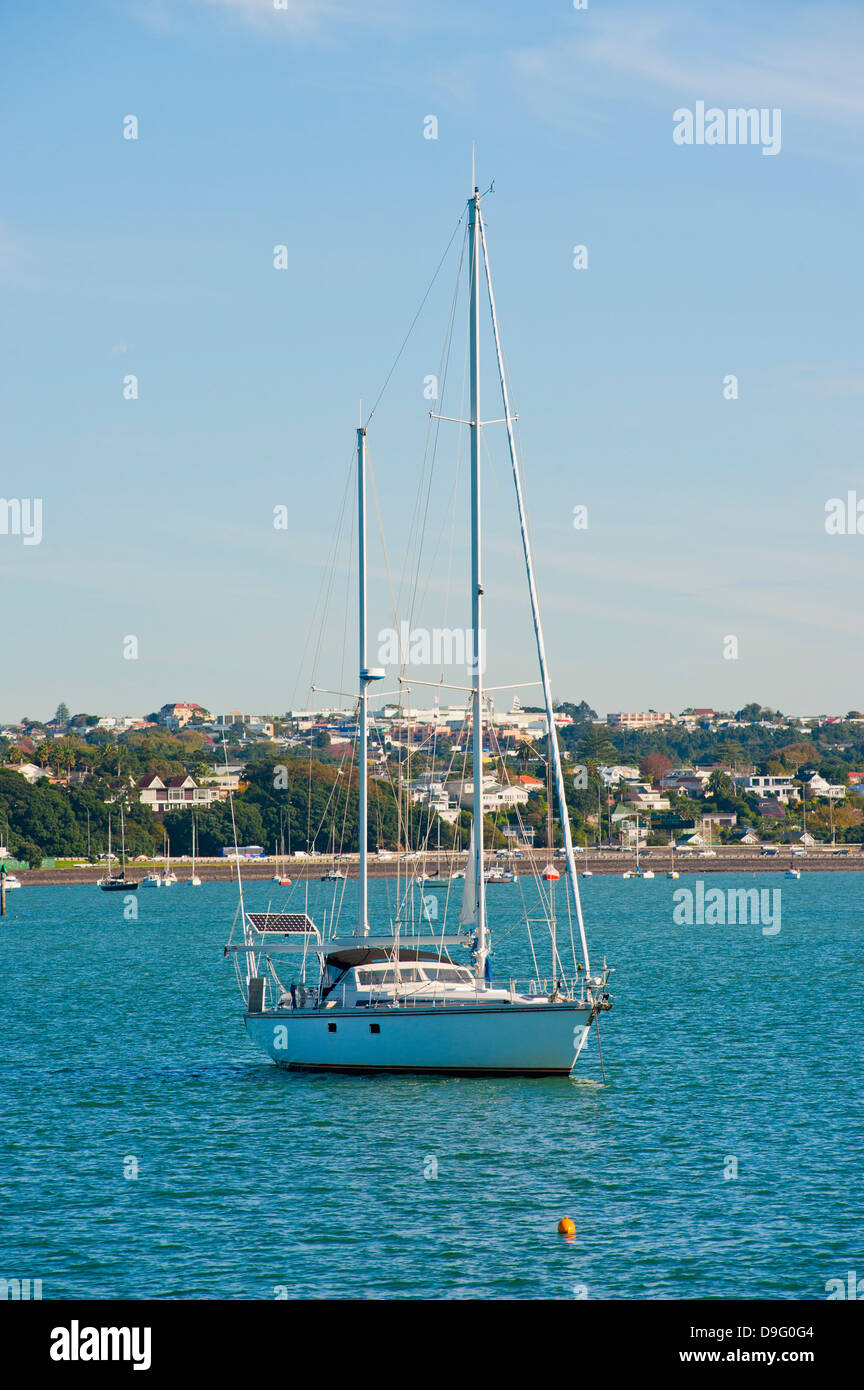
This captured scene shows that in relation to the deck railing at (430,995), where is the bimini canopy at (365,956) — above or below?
above

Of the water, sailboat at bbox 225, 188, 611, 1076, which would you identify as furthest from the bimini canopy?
the water

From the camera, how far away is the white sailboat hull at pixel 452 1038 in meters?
38.0

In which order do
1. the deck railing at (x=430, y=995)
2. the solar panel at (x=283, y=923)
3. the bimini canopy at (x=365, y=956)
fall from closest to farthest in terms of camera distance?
the deck railing at (x=430, y=995), the bimini canopy at (x=365, y=956), the solar panel at (x=283, y=923)

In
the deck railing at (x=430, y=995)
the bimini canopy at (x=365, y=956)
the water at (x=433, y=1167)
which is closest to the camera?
the water at (x=433, y=1167)

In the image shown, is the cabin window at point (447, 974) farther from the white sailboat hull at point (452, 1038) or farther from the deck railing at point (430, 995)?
the white sailboat hull at point (452, 1038)

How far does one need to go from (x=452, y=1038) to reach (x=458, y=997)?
3.46ft

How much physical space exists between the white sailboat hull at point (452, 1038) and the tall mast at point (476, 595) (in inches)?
72.2

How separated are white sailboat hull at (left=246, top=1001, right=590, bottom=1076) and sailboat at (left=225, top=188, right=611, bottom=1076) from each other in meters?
0.03

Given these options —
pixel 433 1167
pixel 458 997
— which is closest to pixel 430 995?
pixel 458 997

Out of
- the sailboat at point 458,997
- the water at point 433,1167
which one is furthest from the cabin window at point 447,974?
the water at point 433,1167

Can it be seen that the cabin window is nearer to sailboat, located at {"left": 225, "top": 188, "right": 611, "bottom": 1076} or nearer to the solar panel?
sailboat, located at {"left": 225, "top": 188, "right": 611, "bottom": 1076}

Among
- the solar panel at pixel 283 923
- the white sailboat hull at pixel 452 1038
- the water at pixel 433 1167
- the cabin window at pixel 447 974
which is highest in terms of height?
the solar panel at pixel 283 923

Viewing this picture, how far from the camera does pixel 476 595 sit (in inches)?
1628
